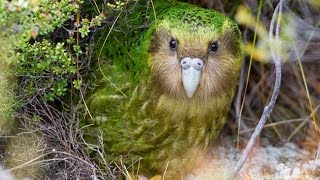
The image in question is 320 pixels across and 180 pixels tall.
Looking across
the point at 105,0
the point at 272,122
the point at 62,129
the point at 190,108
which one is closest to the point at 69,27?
the point at 105,0

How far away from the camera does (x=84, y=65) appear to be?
2711 mm

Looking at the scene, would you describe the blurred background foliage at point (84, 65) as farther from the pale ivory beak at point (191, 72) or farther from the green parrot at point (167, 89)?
the pale ivory beak at point (191, 72)

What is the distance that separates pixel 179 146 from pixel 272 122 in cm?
77

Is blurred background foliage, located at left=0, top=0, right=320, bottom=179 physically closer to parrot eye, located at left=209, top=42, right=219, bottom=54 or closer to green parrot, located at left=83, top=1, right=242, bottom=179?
green parrot, located at left=83, top=1, right=242, bottom=179

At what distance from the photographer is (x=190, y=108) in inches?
102

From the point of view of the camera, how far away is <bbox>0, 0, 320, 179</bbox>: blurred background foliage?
7.62ft

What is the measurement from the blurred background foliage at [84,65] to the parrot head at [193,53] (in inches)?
6.6

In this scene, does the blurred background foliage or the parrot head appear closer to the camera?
the blurred background foliage

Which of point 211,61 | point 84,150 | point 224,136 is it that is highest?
point 211,61

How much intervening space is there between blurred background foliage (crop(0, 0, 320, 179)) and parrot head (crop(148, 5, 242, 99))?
17 cm

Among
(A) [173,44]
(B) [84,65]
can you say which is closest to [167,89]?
(A) [173,44]

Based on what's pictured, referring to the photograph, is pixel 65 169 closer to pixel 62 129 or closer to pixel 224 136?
pixel 62 129

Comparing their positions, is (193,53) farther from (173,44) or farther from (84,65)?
(84,65)

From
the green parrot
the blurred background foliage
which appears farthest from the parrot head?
the blurred background foliage
